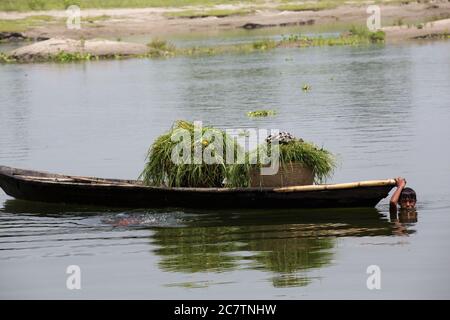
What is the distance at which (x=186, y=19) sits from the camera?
71875 mm

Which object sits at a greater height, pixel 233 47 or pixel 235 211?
pixel 233 47

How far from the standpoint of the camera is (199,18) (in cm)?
7219

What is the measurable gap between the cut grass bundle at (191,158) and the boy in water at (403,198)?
258cm

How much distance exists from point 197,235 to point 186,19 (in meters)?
56.6

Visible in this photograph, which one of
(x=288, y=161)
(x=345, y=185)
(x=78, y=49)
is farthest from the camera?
(x=78, y=49)

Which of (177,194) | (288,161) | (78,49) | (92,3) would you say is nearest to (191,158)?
(177,194)

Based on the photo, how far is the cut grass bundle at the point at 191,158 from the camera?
55.9ft

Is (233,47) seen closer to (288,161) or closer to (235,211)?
(235,211)

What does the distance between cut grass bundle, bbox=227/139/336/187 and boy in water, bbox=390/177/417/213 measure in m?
1.15

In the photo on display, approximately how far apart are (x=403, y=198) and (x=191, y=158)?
3.27 metres

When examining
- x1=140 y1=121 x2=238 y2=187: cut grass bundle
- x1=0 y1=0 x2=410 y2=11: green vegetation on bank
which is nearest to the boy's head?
x1=140 y1=121 x2=238 y2=187: cut grass bundle
